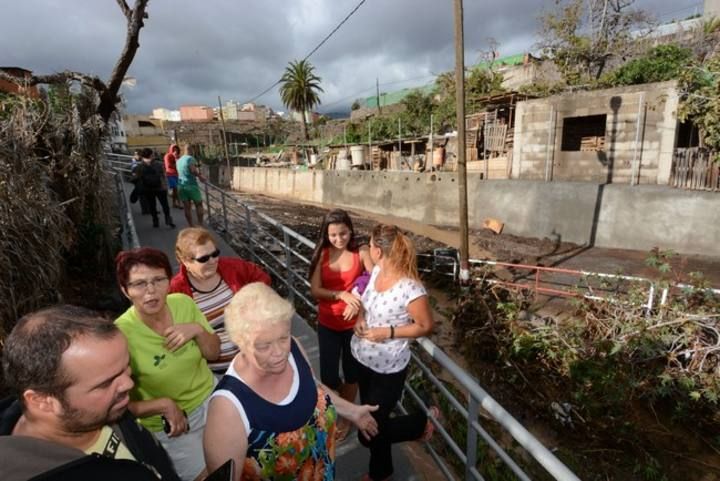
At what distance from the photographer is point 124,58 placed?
18.6 ft

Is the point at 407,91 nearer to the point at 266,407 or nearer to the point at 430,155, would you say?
the point at 430,155

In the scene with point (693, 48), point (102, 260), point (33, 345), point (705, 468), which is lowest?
point (705, 468)

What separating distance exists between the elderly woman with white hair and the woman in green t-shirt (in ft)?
1.90

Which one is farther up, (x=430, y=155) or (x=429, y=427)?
(x=430, y=155)

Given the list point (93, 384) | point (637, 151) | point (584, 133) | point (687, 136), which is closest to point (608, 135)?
point (637, 151)

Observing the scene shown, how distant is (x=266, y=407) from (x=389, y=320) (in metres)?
1.03

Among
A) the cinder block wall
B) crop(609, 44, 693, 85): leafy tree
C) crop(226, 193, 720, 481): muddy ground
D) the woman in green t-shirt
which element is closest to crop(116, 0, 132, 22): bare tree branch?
crop(226, 193, 720, 481): muddy ground

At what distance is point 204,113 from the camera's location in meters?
67.6

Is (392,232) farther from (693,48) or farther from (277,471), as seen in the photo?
(693,48)

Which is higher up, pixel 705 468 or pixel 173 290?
pixel 173 290

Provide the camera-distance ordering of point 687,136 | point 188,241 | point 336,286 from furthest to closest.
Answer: point 687,136 < point 336,286 < point 188,241

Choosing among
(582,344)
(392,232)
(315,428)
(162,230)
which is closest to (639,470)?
(582,344)

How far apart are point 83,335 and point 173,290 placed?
1355mm

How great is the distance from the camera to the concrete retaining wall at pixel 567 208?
1130 cm
